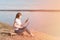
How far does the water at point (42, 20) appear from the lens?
1479mm

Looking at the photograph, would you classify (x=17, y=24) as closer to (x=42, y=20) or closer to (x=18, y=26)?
(x=18, y=26)

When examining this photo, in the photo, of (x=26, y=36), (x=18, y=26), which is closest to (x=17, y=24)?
(x=18, y=26)

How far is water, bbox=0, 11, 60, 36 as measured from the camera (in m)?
1.48

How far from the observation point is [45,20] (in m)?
1.52

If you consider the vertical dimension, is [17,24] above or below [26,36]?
above

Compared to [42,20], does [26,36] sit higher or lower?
A: lower

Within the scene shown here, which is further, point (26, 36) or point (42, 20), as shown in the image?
point (42, 20)

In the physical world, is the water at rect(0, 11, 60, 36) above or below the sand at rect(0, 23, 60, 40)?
above

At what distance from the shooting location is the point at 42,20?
1.52 m

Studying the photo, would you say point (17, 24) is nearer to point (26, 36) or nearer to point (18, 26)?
point (18, 26)

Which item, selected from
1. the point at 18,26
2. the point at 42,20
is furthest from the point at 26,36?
the point at 42,20

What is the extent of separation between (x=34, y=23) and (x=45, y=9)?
186 millimetres

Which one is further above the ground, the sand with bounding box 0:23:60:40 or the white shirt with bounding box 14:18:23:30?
the white shirt with bounding box 14:18:23:30

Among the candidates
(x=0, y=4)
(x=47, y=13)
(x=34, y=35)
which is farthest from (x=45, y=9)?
(x=0, y=4)
